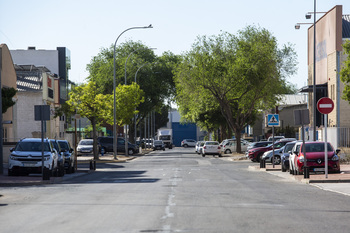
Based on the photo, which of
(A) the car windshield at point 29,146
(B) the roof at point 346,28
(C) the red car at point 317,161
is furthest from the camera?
(B) the roof at point 346,28

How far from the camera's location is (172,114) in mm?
161625

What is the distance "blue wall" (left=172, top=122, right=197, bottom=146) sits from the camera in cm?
14550

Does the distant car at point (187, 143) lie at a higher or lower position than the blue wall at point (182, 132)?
lower

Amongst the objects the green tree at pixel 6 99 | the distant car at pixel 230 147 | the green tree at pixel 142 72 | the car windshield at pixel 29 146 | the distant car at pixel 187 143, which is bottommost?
the distant car at pixel 187 143

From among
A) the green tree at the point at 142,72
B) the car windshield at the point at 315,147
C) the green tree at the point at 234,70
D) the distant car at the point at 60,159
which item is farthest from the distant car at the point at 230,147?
the car windshield at the point at 315,147

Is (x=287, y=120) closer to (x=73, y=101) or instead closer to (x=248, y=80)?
(x=248, y=80)

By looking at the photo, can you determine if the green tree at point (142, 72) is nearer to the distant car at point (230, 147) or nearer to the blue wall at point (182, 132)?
the distant car at point (230, 147)

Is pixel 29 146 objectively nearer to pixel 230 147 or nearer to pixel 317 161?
pixel 317 161

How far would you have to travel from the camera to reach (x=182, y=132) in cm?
14750

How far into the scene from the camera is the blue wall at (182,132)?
14550cm

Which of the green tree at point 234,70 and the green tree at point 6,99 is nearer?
the green tree at point 6,99

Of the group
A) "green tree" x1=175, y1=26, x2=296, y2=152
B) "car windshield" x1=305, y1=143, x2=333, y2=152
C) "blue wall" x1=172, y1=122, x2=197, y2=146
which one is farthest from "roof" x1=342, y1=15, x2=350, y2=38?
"blue wall" x1=172, y1=122, x2=197, y2=146

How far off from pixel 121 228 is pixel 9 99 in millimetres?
25320

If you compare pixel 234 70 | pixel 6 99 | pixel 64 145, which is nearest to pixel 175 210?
pixel 64 145
